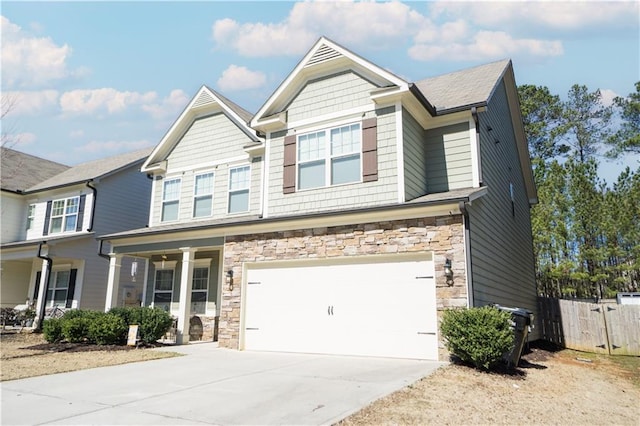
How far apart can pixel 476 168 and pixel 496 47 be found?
30.0 feet

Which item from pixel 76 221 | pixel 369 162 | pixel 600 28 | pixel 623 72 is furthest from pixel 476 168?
pixel 623 72

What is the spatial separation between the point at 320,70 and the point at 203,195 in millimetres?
5976

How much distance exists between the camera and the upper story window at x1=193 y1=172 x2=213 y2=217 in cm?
1476

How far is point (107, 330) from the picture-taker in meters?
11.9

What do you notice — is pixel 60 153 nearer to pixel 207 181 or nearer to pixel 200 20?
pixel 207 181

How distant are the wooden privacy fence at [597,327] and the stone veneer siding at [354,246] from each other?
25.6 feet

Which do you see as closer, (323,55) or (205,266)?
(323,55)

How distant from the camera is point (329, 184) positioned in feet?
36.4

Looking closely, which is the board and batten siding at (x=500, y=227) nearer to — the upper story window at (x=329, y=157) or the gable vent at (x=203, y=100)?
the upper story window at (x=329, y=157)

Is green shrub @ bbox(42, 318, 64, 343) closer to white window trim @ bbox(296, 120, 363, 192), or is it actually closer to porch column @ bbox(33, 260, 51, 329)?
porch column @ bbox(33, 260, 51, 329)

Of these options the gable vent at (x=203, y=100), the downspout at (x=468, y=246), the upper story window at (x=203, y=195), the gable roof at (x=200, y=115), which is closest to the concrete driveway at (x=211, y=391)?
the downspout at (x=468, y=246)

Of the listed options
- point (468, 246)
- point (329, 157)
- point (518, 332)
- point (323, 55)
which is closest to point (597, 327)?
point (518, 332)

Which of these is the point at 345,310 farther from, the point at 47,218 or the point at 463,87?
the point at 47,218

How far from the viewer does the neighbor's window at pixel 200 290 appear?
47.9 feet
